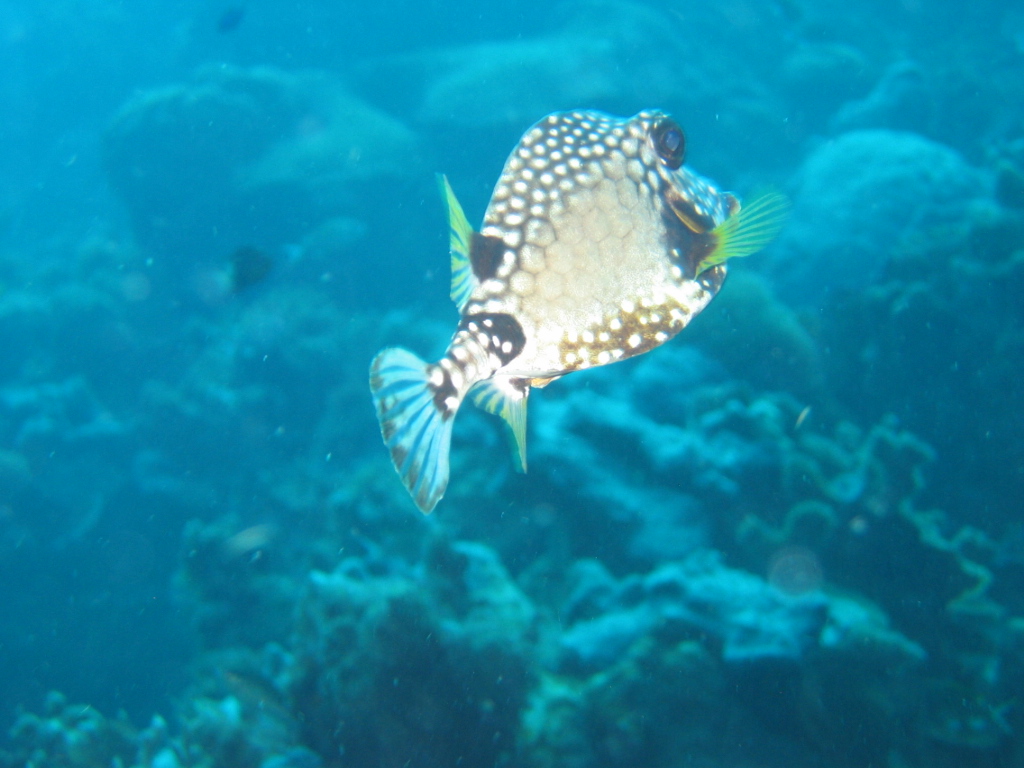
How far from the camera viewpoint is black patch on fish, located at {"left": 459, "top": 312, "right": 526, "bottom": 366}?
210cm

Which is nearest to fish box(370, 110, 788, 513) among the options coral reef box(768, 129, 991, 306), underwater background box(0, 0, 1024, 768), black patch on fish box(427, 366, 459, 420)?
black patch on fish box(427, 366, 459, 420)

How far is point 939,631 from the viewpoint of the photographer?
4.87 m

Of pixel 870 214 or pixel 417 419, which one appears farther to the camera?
Result: pixel 870 214

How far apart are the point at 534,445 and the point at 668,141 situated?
417 cm

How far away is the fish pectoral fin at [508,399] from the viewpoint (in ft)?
8.44

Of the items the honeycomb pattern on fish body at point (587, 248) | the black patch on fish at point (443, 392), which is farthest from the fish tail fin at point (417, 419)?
the honeycomb pattern on fish body at point (587, 248)

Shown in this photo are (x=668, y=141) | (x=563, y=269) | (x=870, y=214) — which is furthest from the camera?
(x=870, y=214)

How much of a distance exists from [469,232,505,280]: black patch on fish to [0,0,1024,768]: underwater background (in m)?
1.09

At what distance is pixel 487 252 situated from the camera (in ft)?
7.45

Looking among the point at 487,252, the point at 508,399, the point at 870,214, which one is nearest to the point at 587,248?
the point at 487,252

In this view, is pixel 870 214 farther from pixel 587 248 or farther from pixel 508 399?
pixel 508 399

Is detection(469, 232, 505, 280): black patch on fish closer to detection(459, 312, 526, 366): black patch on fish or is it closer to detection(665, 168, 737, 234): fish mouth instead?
detection(459, 312, 526, 366): black patch on fish

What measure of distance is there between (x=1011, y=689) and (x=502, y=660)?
4078mm

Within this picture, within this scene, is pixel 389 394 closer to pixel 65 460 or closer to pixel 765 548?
pixel 765 548
